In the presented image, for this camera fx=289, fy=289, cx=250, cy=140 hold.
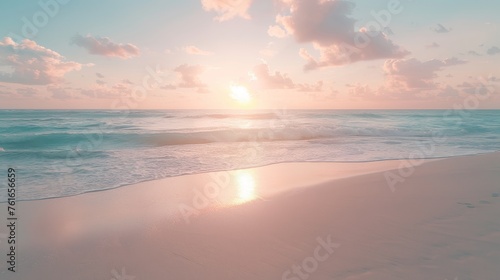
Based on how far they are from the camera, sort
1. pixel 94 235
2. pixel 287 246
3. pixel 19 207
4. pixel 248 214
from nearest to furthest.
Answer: pixel 287 246
pixel 94 235
pixel 248 214
pixel 19 207

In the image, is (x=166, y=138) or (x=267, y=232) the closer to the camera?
(x=267, y=232)

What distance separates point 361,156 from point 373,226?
29.5 feet

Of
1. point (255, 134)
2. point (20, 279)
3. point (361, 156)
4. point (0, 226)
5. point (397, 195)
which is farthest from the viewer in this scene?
point (255, 134)

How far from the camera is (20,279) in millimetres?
3764

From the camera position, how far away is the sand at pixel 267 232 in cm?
382

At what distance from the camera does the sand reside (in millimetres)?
3818

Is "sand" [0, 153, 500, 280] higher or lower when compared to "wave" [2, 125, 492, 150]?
lower

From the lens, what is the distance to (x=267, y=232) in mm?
4969

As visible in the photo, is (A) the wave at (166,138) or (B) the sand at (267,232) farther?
(A) the wave at (166,138)

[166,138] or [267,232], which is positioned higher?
[166,138]

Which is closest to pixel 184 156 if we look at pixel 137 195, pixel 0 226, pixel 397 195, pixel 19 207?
pixel 137 195

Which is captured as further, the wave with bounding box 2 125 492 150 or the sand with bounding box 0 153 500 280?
the wave with bounding box 2 125 492 150

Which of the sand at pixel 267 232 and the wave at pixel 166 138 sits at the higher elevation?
the wave at pixel 166 138

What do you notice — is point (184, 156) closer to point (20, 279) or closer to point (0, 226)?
point (0, 226)
